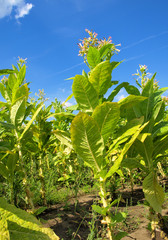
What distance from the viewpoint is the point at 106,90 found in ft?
5.76

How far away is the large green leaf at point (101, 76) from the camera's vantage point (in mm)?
1524

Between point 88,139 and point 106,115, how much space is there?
239 mm

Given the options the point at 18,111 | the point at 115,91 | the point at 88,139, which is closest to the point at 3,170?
the point at 18,111

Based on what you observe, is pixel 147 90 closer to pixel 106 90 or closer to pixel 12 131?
pixel 106 90

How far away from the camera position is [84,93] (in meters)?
1.54

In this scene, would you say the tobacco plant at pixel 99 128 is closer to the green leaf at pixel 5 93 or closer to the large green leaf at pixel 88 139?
the large green leaf at pixel 88 139

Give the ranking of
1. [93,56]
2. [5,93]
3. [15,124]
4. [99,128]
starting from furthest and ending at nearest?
[5,93]
[15,124]
[93,56]
[99,128]

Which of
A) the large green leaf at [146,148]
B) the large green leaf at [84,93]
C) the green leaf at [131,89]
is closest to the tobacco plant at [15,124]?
the large green leaf at [84,93]

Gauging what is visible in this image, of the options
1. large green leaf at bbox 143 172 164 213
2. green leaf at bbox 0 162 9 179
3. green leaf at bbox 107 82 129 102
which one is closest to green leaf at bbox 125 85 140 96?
green leaf at bbox 107 82 129 102

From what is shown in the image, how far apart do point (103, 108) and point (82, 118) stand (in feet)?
0.68

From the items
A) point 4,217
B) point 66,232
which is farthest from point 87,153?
point 66,232

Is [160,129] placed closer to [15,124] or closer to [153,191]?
[153,191]

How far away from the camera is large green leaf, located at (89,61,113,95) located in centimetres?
152

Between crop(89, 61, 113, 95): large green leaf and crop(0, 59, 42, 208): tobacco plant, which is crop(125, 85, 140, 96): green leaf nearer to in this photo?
crop(89, 61, 113, 95): large green leaf
